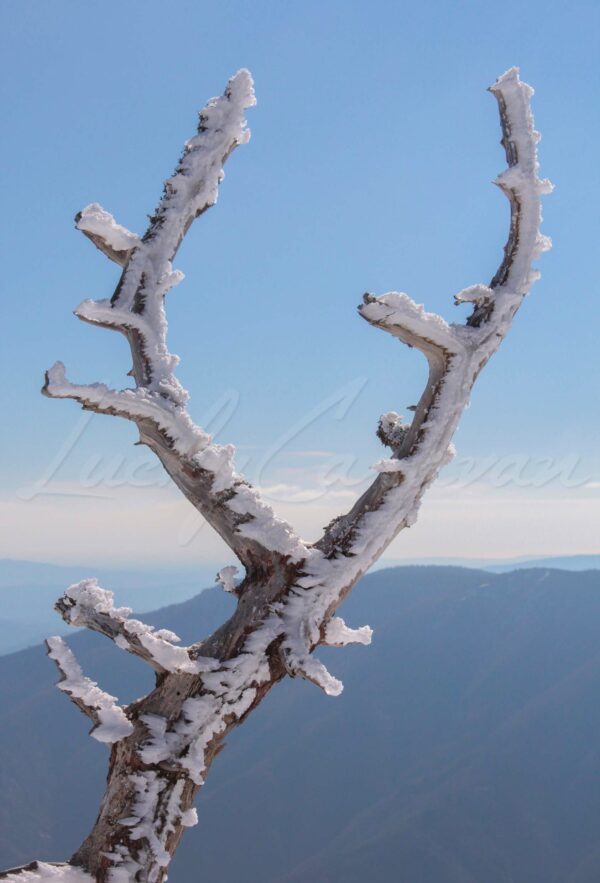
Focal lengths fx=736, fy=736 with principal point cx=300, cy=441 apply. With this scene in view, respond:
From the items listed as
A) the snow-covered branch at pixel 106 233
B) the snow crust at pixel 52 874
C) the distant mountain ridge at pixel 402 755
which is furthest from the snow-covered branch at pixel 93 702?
the distant mountain ridge at pixel 402 755

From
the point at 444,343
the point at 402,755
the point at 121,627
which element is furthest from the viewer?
the point at 402,755

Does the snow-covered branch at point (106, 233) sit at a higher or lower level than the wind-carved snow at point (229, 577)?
higher

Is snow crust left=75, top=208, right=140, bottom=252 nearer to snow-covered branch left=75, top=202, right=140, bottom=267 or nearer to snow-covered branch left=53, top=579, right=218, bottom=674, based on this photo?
snow-covered branch left=75, top=202, right=140, bottom=267

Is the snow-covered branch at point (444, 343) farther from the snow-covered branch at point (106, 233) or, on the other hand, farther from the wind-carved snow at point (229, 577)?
the snow-covered branch at point (106, 233)

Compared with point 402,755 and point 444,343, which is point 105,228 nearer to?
point 444,343

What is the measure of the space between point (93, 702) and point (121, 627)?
0.39 m

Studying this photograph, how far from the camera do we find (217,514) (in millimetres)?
3830

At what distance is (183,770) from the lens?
11.4 ft

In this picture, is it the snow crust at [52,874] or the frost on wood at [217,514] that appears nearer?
the snow crust at [52,874]

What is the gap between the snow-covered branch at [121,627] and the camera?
11.5 ft

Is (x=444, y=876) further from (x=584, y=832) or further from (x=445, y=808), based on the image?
(x=584, y=832)

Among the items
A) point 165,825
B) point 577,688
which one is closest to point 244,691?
point 165,825

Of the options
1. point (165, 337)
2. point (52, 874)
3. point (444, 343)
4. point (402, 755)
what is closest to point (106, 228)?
point (165, 337)

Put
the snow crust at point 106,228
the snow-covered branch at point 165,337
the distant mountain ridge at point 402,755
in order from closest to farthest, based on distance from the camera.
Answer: the snow-covered branch at point 165,337 < the snow crust at point 106,228 < the distant mountain ridge at point 402,755
